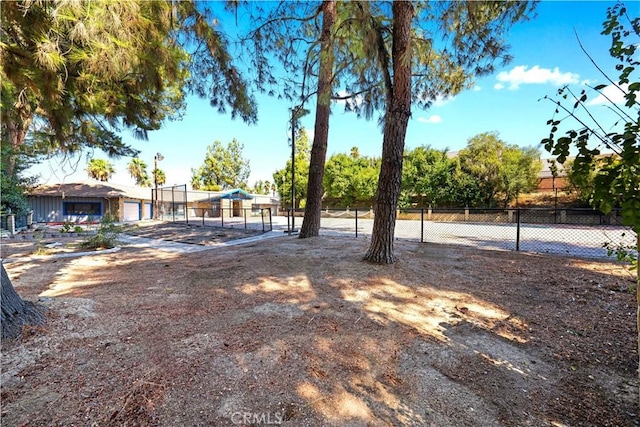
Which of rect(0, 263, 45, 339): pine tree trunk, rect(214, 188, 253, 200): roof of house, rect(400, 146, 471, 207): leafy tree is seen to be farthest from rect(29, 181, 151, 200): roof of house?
rect(0, 263, 45, 339): pine tree trunk

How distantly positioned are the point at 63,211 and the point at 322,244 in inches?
875

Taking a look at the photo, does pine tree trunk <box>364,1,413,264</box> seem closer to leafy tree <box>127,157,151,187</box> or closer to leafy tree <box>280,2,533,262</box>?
leafy tree <box>280,2,533,262</box>

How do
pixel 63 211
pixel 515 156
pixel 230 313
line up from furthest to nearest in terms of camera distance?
pixel 63 211, pixel 515 156, pixel 230 313

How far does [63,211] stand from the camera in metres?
19.7

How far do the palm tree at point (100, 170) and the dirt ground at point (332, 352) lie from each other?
29.7 metres

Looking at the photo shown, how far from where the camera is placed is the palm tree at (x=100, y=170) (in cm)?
2748

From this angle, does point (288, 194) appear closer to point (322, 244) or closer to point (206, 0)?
point (322, 244)

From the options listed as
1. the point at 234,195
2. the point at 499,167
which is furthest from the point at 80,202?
the point at 499,167

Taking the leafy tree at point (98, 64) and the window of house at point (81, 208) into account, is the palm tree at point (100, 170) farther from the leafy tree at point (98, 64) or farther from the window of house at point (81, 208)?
the leafy tree at point (98, 64)

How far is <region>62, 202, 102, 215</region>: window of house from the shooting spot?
65.1 ft

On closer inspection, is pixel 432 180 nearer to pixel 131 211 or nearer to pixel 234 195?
pixel 234 195

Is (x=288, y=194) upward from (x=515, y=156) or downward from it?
downward

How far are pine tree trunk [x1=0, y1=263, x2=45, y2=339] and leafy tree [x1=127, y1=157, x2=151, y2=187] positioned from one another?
35.3m

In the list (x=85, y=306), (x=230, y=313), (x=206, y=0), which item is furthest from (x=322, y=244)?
(x=206, y=0)
